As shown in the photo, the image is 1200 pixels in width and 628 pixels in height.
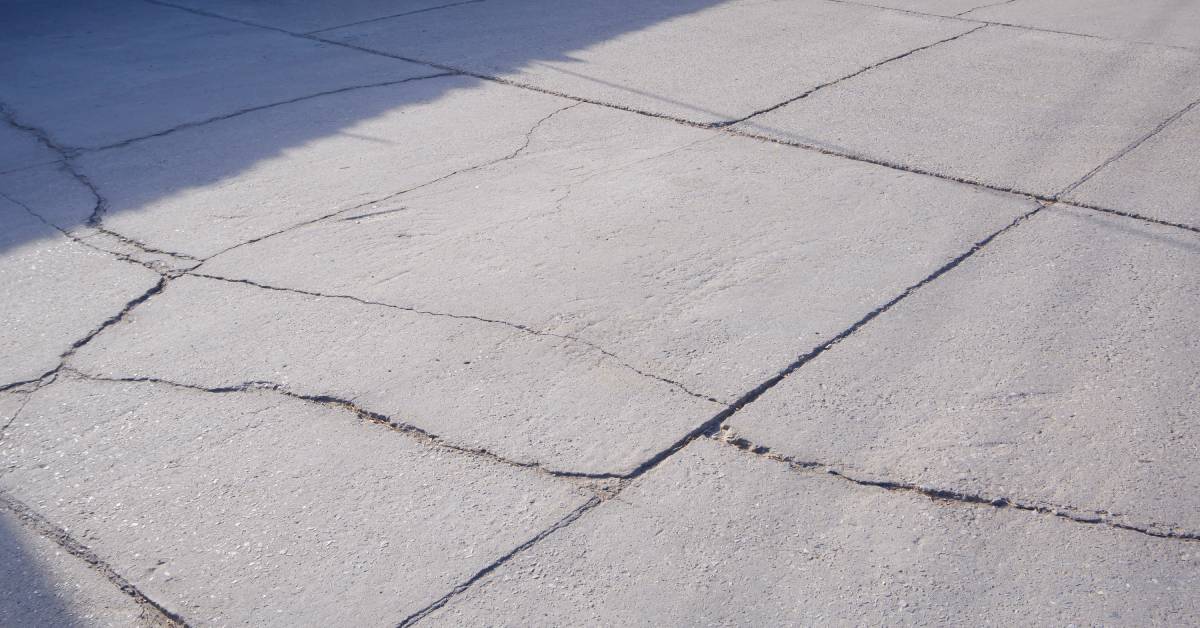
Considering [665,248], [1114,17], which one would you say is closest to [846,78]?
[665,248]

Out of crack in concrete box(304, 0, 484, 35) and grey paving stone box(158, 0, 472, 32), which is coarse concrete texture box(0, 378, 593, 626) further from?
grey paving stone box(158, 0, 472, 32)

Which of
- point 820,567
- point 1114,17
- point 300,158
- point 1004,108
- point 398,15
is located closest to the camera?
point 820,567

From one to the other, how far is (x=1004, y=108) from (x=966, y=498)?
3948mm

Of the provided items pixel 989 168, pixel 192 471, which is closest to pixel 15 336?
pixel 192 471

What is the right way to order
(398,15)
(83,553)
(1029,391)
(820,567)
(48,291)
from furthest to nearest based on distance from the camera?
1. (398,15)
2. (48,291)
3. (1029,391)
4. (83,553)
5. (820,567)

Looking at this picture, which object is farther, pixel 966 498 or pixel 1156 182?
pixel 1156 182

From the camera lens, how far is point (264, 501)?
308 cm

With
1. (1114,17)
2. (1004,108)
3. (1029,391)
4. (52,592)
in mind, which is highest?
(1114,17)

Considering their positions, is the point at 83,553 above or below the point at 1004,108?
below

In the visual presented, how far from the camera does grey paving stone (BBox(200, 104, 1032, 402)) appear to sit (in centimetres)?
391

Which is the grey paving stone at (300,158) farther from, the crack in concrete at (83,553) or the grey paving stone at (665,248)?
the crack in concrete at (83,553)

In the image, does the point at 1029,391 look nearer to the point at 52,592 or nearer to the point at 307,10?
the point at 52,592

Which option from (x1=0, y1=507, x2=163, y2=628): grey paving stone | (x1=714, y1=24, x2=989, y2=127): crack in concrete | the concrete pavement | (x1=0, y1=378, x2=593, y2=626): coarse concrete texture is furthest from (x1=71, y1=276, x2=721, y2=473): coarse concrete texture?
(x1=714, y1=24, x2=989, y2=127): crack in concrete

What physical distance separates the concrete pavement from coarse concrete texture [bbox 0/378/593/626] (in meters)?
0.01
